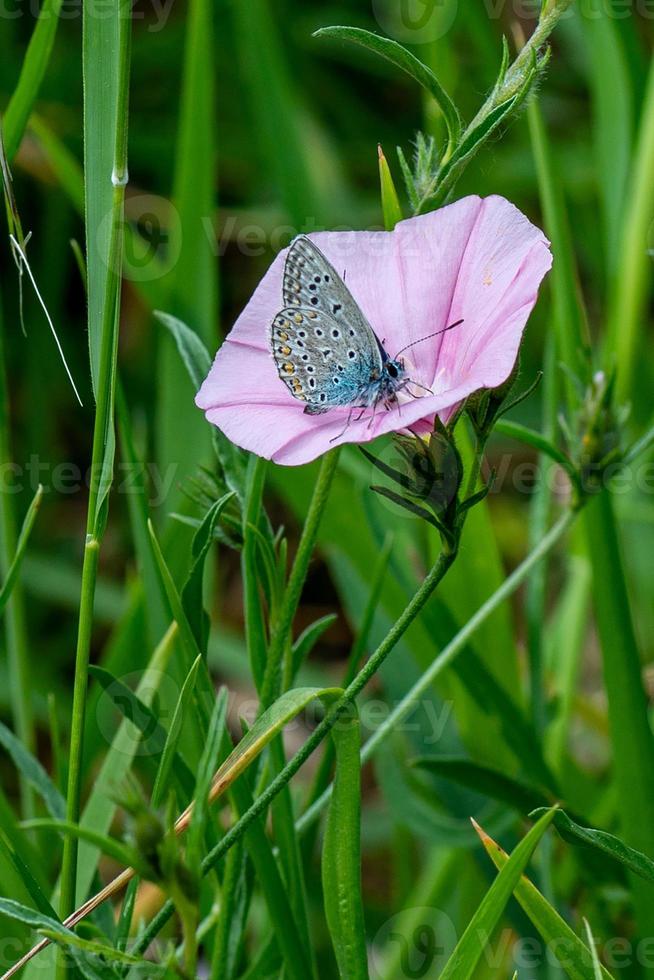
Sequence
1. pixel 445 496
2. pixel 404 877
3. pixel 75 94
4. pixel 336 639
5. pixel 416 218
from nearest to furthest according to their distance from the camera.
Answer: pixel 445 496 → pixel 416 218 → pixel 404 877 → pixel 336 639 → pixel 75 94

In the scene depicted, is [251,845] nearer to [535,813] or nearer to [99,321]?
[535,813]

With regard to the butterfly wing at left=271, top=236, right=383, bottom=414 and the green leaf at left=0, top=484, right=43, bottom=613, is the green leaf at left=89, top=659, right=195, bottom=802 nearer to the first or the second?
the green leaf at left=0, top=484, right=43, bottom=613

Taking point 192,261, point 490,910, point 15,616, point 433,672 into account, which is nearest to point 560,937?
point 490,910

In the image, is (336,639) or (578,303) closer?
(578,303)

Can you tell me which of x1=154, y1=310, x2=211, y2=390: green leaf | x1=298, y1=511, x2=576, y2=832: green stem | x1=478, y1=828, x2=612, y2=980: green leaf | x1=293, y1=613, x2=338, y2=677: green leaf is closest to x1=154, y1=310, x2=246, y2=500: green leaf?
x1=154, y1=310, x2=211, y2=390: green leaf

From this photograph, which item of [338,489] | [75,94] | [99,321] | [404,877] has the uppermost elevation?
[75,94]

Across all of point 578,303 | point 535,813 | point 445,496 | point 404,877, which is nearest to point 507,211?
point 445,496

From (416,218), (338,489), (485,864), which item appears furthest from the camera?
(338,489)
